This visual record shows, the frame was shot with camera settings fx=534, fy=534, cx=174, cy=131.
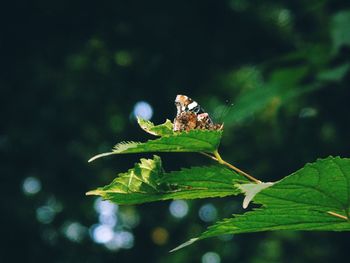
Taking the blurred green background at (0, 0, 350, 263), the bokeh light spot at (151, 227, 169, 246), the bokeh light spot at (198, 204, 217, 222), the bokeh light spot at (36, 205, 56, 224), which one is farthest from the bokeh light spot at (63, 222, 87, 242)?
the bokeh light spot at (198, 204, 217, 222)

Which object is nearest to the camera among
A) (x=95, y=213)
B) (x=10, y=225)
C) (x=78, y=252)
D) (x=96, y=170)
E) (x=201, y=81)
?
(x=201, y=81)

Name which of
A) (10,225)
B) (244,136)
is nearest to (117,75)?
(244,136)

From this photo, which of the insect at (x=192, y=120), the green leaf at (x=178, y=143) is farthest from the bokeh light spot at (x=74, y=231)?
the green leaf at (x=178, y=143)

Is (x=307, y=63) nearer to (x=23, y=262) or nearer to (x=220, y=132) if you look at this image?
(x=220, y=132)

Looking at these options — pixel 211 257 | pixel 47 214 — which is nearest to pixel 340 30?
pixel 211 257

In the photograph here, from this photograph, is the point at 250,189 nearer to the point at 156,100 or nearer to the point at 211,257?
the point at 156,100

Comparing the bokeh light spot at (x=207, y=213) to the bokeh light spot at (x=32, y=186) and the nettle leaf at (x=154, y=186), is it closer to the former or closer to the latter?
the bokeh light spot at (x=32, y=186)
